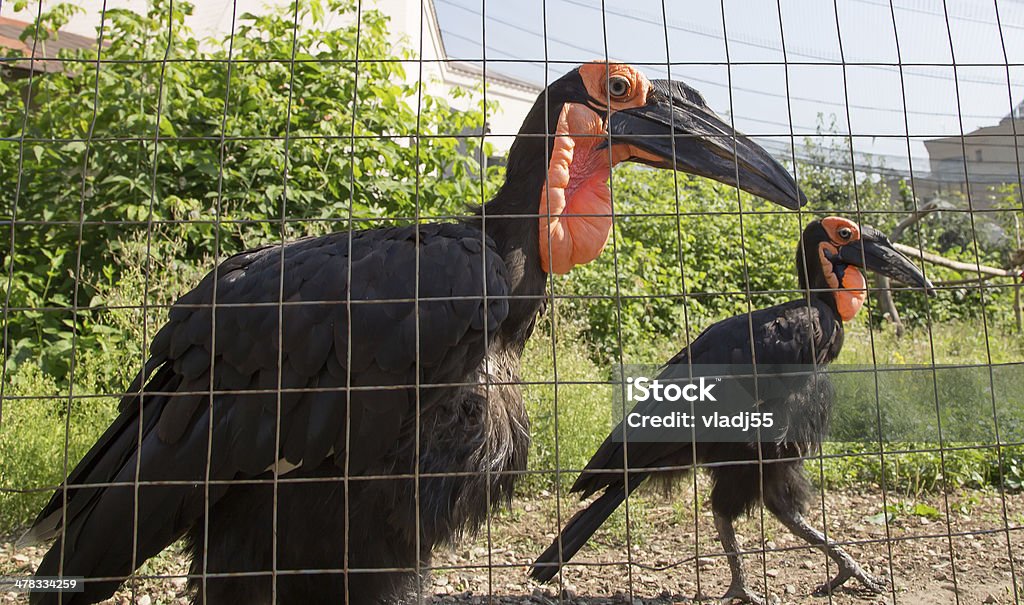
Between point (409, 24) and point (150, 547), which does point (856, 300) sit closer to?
point (150, 547)

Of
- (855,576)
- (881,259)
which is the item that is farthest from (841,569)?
(881,259)

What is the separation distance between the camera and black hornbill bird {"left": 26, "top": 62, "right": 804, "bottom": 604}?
2197mm

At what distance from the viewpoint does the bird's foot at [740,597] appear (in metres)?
3.55

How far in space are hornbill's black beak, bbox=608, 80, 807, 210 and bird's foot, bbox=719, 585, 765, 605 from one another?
6.47 feet

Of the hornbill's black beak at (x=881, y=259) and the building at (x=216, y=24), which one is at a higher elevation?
the building at (x=216, y=24)

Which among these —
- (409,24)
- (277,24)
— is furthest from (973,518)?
(409,24)

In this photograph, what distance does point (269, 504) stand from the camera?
230 cm

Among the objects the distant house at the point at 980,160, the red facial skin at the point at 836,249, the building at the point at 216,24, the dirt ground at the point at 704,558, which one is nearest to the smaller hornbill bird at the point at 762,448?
the dirt ground at the point at 704,558

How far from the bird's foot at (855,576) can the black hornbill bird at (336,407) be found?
6.29 ft

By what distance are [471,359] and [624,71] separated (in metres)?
1.13

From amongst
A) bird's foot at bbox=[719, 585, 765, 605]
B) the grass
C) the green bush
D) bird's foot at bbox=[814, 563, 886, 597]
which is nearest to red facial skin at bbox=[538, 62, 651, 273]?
the grass

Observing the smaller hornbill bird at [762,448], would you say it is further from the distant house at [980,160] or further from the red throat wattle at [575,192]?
the red throat wattle at [575,192]

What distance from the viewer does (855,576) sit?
3596 mm

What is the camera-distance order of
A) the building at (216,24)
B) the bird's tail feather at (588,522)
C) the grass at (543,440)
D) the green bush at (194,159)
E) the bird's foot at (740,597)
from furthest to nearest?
the building at (216,24) → the green bush at (194,159) → the grass at (543,440) → the bird's foot at (740,597) → the bird's tail feather at (588,522)
